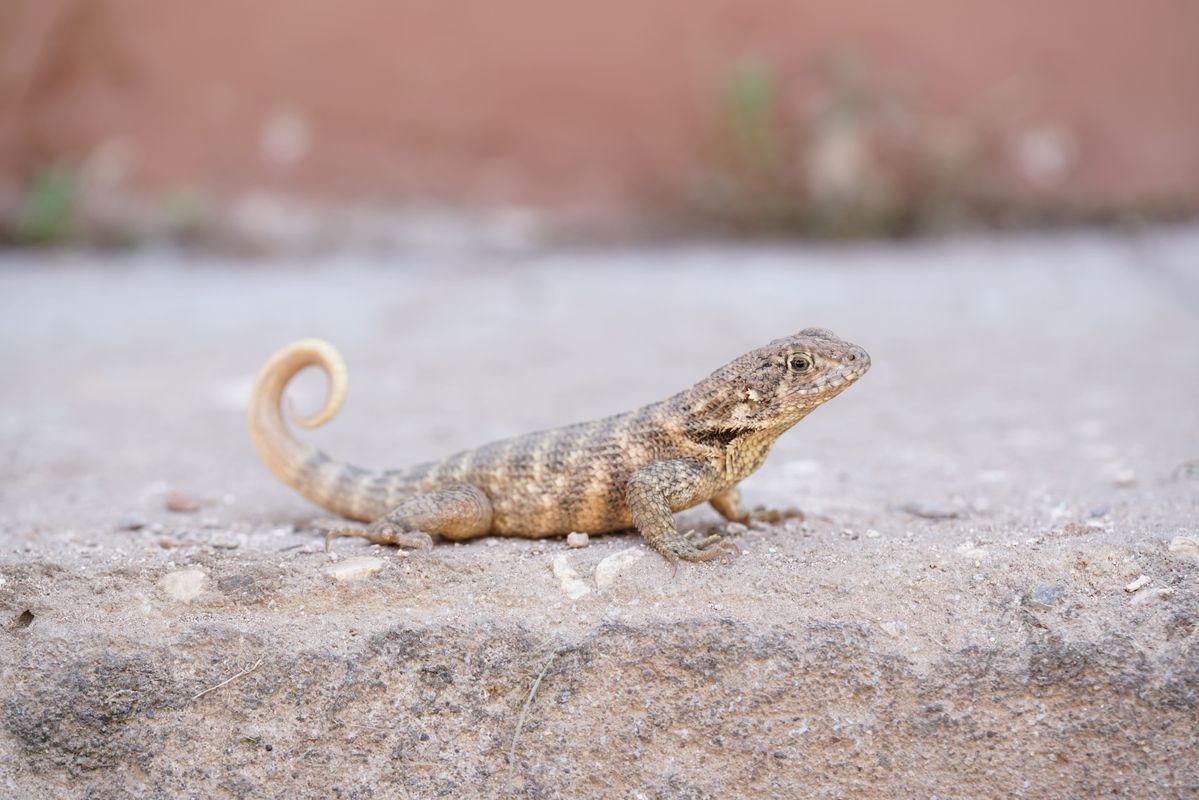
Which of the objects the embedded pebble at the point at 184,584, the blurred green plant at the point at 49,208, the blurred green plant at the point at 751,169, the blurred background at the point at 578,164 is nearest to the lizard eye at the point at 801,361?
the embedded pebble at the point at 184,584

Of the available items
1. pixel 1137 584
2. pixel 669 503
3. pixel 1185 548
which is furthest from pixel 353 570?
pixel 1185 548

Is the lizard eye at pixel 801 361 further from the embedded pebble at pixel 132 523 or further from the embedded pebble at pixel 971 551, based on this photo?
the embedded pebble at pixel 132 523

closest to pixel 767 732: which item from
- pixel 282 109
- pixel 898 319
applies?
pixel 898 319

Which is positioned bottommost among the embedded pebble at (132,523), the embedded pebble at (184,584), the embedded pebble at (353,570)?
the embedded pebble at (132,523)

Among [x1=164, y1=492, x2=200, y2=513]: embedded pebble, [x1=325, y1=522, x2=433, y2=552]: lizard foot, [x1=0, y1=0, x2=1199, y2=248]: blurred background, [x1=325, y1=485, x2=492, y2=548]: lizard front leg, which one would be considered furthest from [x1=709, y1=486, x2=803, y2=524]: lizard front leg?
[x1=0, y1=0, x2=1199, y2=248]: blurred background

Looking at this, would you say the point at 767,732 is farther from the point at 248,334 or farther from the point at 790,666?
the point at 248,334

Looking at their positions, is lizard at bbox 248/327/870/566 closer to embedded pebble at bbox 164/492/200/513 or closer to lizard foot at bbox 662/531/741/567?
lizard foot at bbox 662/531/741/567

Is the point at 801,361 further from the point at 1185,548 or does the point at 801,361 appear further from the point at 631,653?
the point at 1185,548
